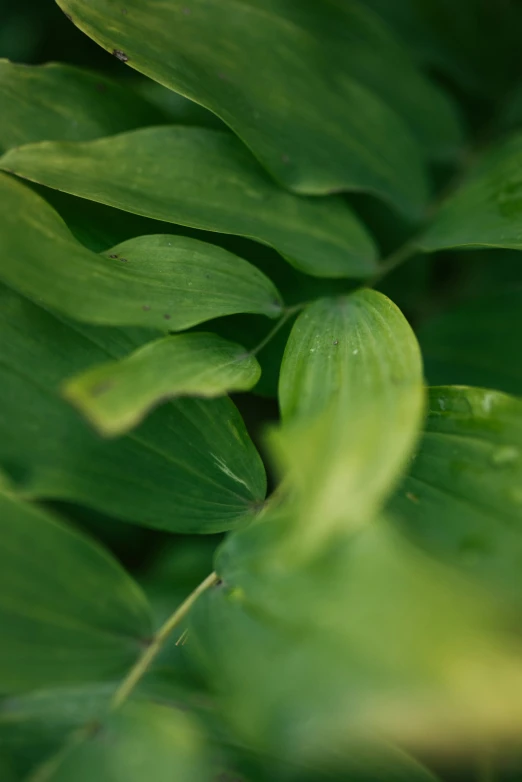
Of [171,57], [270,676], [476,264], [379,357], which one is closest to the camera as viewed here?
[270,676]

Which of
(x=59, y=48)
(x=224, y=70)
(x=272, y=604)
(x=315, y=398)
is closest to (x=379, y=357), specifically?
(x=315, y=398)

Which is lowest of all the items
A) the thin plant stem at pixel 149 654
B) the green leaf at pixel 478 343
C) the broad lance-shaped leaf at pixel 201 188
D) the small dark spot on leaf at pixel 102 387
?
the thin plant stem at pixel 149 654

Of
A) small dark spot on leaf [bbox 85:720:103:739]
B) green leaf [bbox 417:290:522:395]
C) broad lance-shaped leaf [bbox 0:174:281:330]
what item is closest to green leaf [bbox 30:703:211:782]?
small dark spot on leaf [bbox 85:720:103:739]

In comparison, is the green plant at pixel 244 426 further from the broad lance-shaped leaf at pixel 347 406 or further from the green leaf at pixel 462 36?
the green leaf at pixel 462 36

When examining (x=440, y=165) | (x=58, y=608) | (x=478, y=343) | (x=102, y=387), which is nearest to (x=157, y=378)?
(x=102, y=387)

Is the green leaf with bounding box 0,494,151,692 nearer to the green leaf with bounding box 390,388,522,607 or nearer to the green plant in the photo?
the green plant

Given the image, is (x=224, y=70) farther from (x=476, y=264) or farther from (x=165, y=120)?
(x=476, y=264)

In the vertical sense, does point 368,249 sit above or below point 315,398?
above

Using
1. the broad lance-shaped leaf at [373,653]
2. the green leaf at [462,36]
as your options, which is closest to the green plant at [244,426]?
the broad lance-shaped leaf at [373,653]
